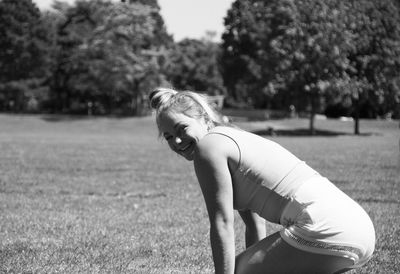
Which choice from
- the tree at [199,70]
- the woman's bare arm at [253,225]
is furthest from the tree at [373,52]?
the woman's bare arm at [253,225]

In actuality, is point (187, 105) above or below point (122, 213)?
above

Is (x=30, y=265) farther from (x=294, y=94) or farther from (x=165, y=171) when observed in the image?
(x=294, y=94)

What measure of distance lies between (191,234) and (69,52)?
6229 cm

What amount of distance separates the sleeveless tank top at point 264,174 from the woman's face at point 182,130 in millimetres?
113

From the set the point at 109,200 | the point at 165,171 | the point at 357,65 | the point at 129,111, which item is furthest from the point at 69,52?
the point at 109,200

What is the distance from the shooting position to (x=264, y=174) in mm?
3143

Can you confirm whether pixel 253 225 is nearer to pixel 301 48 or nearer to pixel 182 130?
pixel 182 130

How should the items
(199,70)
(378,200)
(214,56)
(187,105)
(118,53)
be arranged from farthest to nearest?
(214,56), (199,70), (118,53), (378,200), (187,105)

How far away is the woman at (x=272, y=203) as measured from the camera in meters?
3.08

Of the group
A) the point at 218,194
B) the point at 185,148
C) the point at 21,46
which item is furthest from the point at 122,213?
the point at 21,46

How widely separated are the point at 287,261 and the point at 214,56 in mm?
73275

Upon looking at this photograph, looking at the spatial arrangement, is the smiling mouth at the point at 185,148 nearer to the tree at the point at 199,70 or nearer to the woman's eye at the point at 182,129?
the woman's eye at the point at 182,129

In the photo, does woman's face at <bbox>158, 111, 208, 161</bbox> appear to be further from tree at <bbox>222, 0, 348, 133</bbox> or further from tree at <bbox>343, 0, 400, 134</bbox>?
tree at <bbox>343, 0, 400, 134</bbox>

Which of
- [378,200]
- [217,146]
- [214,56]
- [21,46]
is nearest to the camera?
[217,146]
